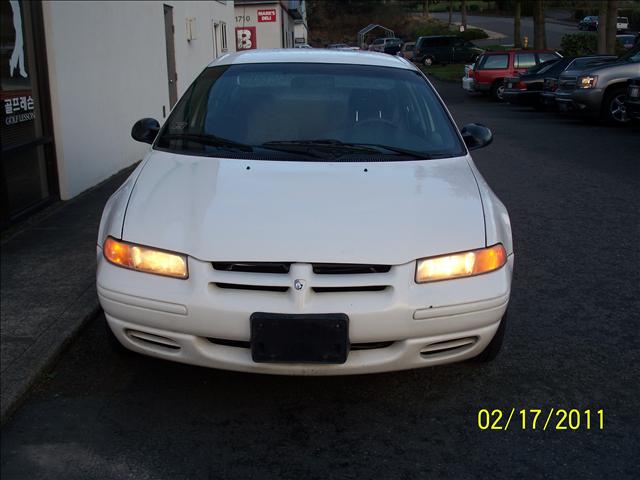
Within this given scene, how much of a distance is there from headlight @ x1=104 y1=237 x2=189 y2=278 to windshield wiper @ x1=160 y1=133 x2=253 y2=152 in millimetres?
1078

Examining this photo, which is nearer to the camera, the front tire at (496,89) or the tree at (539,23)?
the front tire at (496,89)

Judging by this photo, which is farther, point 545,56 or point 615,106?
point 545,56

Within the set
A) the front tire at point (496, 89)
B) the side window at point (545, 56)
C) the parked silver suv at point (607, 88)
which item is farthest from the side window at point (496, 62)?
the parked silver suv at point (607, 88)

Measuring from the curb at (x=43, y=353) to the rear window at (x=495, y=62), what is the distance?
21942 millimetres

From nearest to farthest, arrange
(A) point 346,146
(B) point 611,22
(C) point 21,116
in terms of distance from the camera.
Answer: (A) point 346,146 < (C) point 21,116 < (B) point 611,22

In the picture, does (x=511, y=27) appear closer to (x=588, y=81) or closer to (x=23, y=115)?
(x=588, y=81)

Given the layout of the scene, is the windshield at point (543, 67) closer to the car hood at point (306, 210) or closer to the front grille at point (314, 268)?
the car hood at point (306, 210)

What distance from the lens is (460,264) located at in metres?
3.42

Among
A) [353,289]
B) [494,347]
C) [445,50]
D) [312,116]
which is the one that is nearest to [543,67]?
[312,116]

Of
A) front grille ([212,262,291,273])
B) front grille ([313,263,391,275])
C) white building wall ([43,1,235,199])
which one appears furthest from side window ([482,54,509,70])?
front grille ([212,262,291,273])

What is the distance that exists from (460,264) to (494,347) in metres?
0.73

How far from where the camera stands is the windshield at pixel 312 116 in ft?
14.4

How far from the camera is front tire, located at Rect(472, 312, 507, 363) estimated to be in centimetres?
384

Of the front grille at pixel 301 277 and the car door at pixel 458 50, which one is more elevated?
the car door at pixel 458 50
